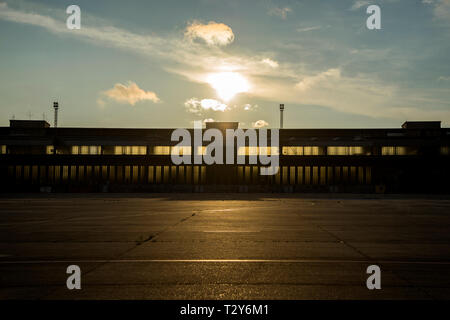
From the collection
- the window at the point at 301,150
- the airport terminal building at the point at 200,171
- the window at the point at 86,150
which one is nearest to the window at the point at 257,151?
the airport terminal building at the point at 200,171

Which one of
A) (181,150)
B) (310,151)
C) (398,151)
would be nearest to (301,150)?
(310,151)

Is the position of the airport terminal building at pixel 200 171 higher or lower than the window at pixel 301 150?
lower

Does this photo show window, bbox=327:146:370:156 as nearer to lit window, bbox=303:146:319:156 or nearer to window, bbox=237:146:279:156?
lit window, bbox=303:146:319:156

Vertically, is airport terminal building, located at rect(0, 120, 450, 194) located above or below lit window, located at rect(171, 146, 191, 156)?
below

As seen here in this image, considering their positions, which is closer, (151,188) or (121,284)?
(121,284)

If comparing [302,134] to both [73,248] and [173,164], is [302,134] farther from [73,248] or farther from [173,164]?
[73,248]

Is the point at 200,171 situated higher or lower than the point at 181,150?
lower

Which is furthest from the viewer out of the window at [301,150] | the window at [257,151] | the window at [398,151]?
the window at [301,150]

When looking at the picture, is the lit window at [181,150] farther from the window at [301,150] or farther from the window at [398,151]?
the window at [398,151]

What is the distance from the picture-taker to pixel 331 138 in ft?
228

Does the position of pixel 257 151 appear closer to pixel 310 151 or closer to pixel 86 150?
pixel 310 151

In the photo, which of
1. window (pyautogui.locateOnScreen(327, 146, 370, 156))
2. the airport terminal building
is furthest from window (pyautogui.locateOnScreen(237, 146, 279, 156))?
window (pyautogui.locateOnScreen(327, 146, 370, 156))
